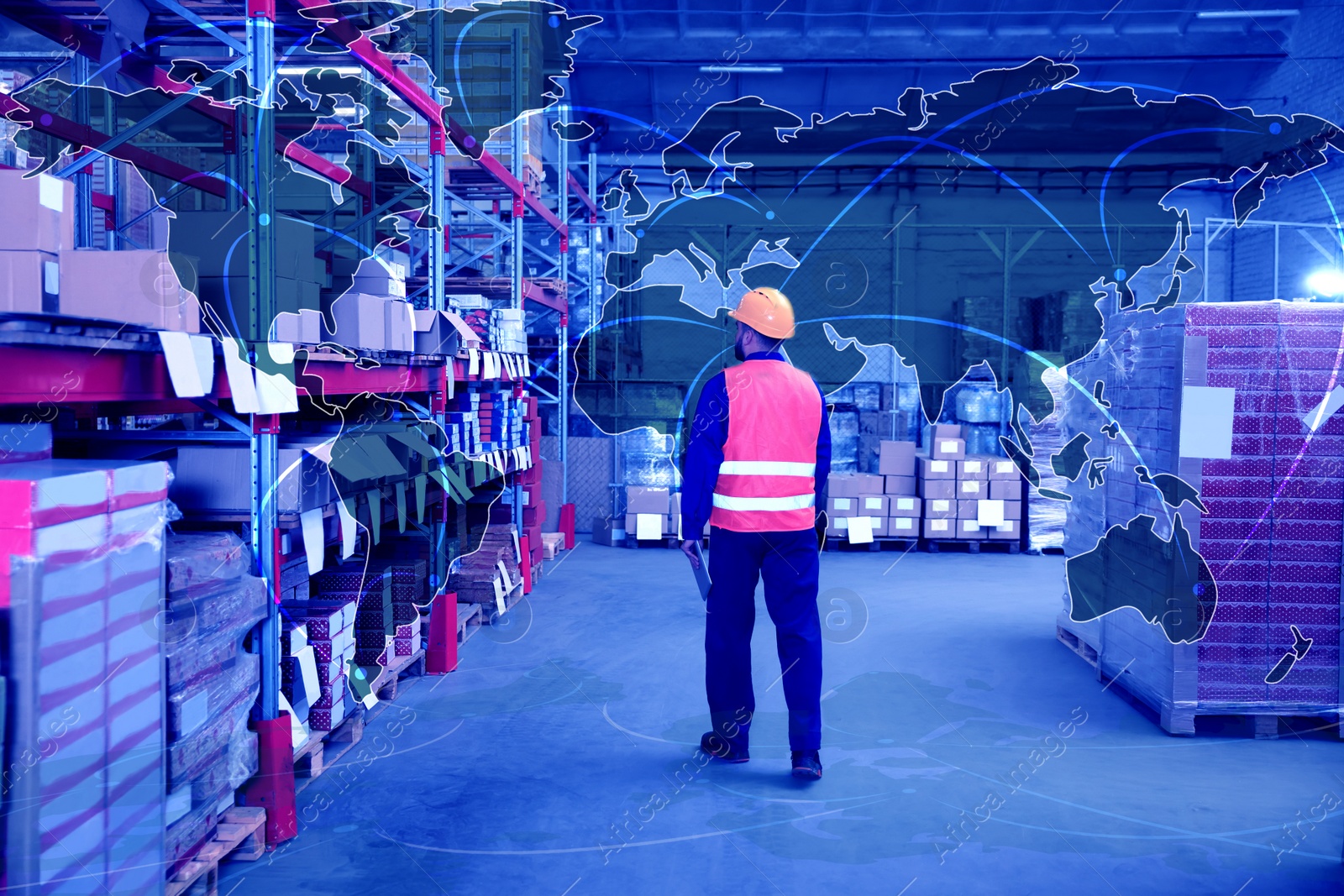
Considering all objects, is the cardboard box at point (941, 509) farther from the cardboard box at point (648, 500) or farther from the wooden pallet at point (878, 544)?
the cardboard box at point (648, 500)

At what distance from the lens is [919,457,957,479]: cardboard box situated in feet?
33.9

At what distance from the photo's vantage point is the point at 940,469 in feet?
33.9

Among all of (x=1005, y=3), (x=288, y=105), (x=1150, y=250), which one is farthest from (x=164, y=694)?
(x=1150, y=250)

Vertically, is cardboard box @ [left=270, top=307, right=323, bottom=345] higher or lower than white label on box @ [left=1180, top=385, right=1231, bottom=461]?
higher

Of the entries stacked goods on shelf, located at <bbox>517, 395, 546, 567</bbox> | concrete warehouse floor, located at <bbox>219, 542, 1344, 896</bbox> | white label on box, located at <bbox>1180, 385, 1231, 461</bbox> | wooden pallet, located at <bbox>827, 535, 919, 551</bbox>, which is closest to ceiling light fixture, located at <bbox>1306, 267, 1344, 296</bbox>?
wooden pallet, located at <bbox>827, 535, 919, 551</bbox>

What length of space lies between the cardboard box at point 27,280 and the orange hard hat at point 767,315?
102 inches

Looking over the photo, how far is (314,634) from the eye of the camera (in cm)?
421

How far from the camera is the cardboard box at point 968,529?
34.0ft

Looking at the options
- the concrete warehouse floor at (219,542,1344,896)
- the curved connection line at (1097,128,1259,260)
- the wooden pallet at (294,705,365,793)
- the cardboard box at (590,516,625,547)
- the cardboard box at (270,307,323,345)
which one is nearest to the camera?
the concrete warehouse floor at (219,542,1344,896)

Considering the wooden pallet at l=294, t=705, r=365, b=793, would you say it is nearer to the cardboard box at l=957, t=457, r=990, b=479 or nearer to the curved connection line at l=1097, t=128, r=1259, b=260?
the cardboard box at l=957, t=457, r=990, b=479

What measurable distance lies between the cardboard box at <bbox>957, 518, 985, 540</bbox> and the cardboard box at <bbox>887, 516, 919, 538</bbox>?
0.46m

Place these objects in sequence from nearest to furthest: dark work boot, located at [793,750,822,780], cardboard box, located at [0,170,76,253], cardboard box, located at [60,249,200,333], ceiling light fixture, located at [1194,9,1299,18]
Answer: cardboard box, located at [0,170,76,253], cardboard box, located at [60,249,200,333], dark work boot, located at [793,750,822,780], ceiling light fixture, located at [1194,9,1299,18]

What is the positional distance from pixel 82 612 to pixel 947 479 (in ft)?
30.2

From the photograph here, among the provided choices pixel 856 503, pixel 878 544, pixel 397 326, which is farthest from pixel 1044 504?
pixel 397 326
